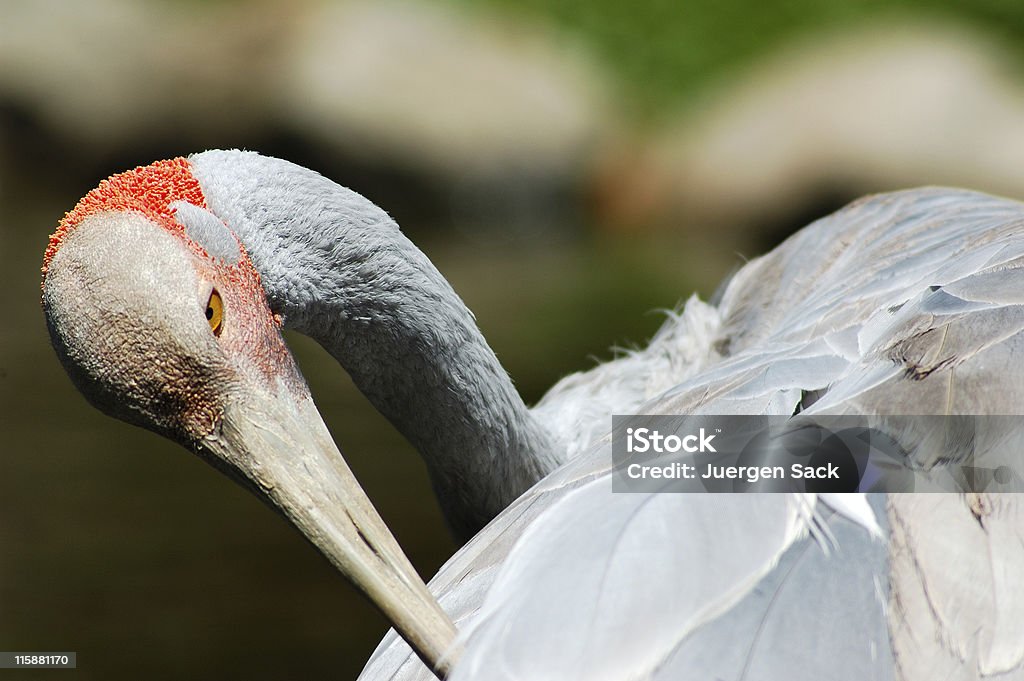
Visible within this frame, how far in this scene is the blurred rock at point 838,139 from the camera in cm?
826

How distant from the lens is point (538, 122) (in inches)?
380

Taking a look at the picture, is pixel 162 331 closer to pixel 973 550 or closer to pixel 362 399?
pixel 973 550

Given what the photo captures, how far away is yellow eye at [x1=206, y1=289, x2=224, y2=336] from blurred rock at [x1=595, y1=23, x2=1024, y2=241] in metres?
7.21

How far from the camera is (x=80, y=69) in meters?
9.95

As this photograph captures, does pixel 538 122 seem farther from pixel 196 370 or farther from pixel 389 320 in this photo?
pixel 196 370

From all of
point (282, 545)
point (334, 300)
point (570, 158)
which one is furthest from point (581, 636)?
point (570, 158)

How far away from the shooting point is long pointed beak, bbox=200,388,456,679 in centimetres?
162

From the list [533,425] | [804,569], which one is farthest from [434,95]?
[804,569]

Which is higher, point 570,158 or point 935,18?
point 935,18

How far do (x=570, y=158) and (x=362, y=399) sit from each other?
4.86m

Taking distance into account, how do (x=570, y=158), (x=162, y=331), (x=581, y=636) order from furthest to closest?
(x=570, y=158), (x=162, y=331), (x=581, y=636)

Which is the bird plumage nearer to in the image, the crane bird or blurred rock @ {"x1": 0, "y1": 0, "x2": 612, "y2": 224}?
the crane bird

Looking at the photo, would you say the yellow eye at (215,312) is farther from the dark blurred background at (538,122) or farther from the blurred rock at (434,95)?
the blurred rock at (434,95)

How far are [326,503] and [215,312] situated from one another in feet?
1.08
